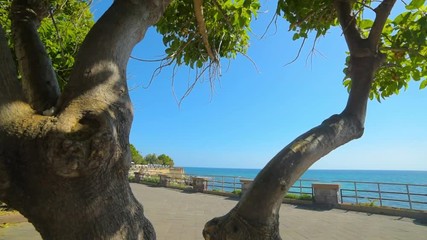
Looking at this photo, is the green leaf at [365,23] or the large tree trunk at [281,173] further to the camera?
the green leaf at [365,23]

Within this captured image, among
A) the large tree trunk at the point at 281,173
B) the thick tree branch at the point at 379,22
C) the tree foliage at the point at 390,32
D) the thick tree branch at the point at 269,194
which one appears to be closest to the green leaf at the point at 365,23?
the tree foliage at the point at 390,32

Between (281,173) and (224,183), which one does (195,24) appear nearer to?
(281,173)

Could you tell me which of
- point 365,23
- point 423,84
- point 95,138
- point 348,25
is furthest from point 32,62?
point 423,84

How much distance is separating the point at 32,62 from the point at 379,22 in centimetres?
220

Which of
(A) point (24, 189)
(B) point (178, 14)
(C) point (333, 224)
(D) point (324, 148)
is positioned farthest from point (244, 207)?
(C) point (333, 224)

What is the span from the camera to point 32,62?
1.83m

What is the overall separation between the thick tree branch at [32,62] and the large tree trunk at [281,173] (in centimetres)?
110

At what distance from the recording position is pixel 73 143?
135 centimetres

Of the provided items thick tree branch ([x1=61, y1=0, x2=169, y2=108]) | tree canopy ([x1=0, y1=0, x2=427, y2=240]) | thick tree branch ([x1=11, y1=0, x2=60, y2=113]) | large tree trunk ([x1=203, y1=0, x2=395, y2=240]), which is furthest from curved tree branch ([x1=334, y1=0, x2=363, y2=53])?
thick tree branch ([x1=11, y1=0, x2=60, y2=113])

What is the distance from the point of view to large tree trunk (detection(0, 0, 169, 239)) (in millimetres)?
1362

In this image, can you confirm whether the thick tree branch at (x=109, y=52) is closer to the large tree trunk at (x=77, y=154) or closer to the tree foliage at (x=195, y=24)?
the large tree trunk at (x=77, y=154)

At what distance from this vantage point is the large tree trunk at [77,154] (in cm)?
136

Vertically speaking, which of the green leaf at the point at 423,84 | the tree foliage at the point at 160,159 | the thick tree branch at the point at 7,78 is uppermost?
the tree foliage at the point at 160,159

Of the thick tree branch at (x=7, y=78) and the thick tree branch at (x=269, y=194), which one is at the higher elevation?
the thick tree branch at (x=7, y=78)
